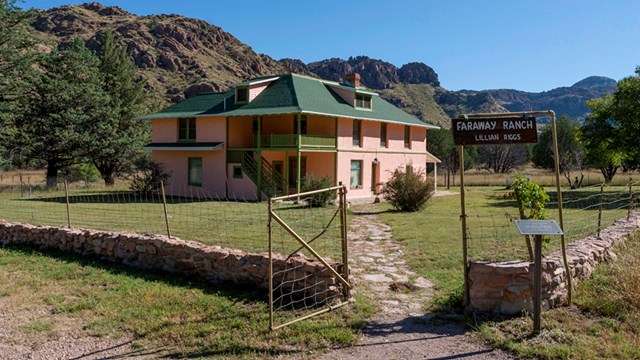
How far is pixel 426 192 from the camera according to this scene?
20453 mm

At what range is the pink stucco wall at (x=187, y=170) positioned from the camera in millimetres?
27797

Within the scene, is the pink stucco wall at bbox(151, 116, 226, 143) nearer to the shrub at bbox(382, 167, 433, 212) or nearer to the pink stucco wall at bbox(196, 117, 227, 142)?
the pink stucco wall at bbox(196, 117, 227, 142)

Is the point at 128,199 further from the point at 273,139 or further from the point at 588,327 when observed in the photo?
the point at 588,327

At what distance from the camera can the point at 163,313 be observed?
7.18 meters

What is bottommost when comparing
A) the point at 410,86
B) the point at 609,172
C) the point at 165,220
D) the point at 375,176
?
the point at 165,220

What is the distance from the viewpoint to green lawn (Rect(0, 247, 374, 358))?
6.09 metres

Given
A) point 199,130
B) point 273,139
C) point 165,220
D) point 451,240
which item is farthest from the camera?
point 199,130

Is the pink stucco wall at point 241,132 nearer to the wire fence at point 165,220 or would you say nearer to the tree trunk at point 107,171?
the wire fence at point 165,220

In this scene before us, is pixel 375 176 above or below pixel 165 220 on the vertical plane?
above

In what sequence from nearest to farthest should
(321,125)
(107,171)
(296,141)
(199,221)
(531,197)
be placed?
Result: (531,197), (199,221), (296,141), (321,125), (107,171)

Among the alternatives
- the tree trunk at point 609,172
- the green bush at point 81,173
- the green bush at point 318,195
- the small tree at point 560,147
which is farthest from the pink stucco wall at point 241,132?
the small tree at point 560,147

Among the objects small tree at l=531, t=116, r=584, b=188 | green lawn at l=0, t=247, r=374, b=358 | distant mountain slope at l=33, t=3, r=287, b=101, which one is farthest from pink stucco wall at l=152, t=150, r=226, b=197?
distant mountain slope at l=33, t=3, r=287, b=101

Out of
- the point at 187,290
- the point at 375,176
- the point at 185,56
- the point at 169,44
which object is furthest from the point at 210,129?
A: the point at 169,44

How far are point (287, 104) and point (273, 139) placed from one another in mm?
1974
